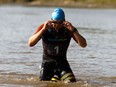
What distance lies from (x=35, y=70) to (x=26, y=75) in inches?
43.8

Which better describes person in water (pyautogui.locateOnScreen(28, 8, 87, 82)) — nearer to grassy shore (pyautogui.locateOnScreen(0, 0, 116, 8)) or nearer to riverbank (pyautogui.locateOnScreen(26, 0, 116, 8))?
grassy shore (pyautogui.locateOnScreen(0, 0, 116, 8))

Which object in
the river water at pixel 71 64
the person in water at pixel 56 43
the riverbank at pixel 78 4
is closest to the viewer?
the person in water at pixel 56 43

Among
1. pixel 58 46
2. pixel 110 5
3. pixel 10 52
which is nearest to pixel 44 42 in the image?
pixel 58 46

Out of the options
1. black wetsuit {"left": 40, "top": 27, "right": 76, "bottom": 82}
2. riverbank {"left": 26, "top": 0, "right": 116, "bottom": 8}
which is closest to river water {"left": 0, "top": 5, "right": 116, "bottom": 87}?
black wetsuit {"left": 40, "top": 27, "right": 76, "bottom": 82}

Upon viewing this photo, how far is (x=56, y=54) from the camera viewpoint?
12398 millimetres

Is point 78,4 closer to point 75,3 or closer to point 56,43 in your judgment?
point 75,3

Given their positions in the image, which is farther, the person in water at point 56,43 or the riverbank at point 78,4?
the riverbank at point 78,4

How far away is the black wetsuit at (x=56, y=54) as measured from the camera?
12219 millimetres

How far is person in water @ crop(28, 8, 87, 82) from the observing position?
469 inches

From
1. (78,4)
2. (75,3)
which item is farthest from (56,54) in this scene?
(75,3)

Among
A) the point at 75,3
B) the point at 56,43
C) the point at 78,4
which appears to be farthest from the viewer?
the point at 75,3

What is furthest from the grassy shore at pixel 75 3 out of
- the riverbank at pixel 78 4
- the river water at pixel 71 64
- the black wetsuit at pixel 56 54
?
the black wetsuit at pixel 56 54

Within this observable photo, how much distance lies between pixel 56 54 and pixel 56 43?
0.29 meters

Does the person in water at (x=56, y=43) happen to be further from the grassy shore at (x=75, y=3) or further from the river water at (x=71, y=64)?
the grassy shore at (x=75, y=3)
